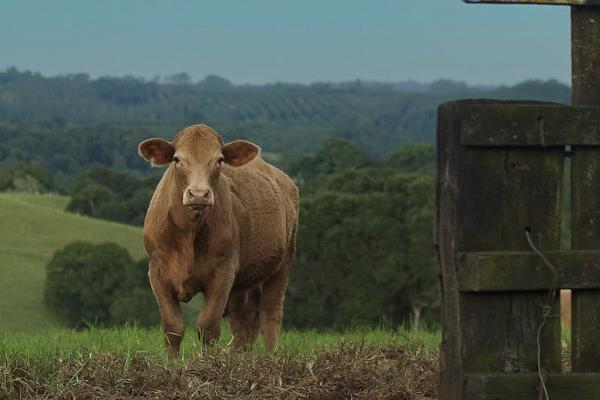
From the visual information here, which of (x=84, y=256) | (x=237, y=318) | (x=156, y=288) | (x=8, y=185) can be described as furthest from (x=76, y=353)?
(x=8, y=185)

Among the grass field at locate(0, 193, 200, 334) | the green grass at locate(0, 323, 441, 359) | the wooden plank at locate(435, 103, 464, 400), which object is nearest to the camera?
the wooden plank at locate(435, 103, 464, 400)

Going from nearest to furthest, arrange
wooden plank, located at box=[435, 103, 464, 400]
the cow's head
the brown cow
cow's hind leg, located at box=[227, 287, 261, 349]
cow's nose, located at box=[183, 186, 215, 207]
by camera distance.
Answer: wooden plank, located at box=[435, 103, 464, 400]
cow's nose, located at box=[183, 186, 215, 207]
the cow's head
the brown cow
cow's hind leg, located at box=[227, 287, 261, 349]

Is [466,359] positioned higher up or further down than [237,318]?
higher up

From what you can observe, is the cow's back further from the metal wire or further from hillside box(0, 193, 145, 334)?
hillside box(0, 193, 145, 334)

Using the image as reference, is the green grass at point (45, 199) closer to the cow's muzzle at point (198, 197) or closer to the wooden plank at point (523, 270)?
the cow's muzzle at point (198, 197)

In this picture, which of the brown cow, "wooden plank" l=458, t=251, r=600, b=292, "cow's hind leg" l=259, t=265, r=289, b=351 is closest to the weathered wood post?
"wooden plank" l=458, t=251, r=600, b=292

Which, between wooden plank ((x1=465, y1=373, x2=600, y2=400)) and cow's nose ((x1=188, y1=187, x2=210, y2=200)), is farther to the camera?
cow's nose ((x1=188, y1=187, x2=210, y2=200))

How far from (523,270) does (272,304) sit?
6.99m

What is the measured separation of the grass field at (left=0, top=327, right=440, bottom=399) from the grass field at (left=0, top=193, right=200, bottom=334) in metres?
68.6

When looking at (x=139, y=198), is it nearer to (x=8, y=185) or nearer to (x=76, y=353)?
(x=8, y=185)

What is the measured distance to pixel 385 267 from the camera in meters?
68.1

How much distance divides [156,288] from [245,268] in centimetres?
145

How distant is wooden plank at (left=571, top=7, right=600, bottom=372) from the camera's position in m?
7.31

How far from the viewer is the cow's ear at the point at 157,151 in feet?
36.4
